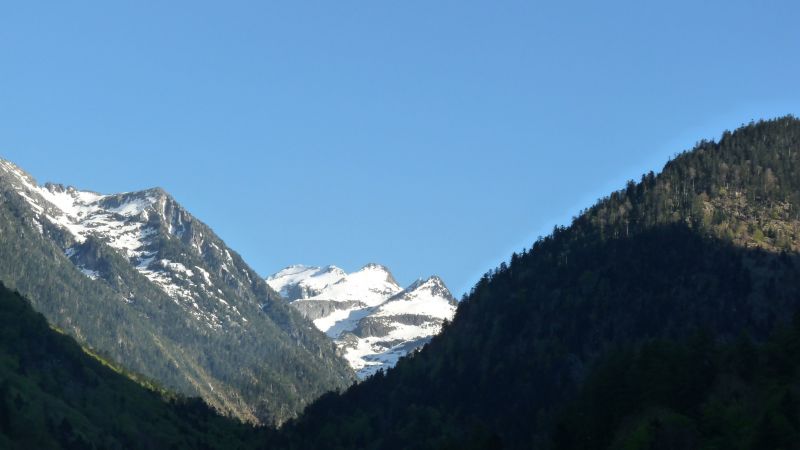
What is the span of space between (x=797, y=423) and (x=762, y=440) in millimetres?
7706

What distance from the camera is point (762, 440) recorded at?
19575 centimetres

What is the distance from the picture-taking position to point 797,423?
655 ft
